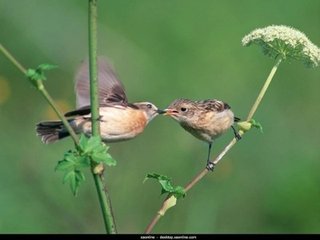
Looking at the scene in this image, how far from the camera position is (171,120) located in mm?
9531

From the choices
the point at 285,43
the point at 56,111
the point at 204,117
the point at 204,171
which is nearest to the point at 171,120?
the point at 204,117

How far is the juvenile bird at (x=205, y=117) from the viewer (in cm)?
594

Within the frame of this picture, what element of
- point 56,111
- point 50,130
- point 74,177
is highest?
point 56,111

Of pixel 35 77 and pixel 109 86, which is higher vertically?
pixel 35 77

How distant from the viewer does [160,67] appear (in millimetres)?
10695

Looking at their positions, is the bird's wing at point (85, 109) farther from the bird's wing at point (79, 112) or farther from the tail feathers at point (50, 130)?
the tail feathers at point (50, 130)

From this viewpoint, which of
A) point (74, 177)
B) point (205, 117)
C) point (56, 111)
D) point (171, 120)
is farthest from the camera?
point (171, 120)

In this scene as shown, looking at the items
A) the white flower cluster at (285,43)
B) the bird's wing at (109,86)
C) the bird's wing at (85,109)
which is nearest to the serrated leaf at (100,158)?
the white flower cluster at (285,43)

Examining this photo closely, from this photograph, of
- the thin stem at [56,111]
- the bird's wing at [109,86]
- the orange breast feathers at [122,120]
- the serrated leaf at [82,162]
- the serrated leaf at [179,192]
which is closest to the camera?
the thin stem at [56,111]

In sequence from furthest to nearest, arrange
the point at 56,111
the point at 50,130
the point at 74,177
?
the point at 50,130, the point at 74,177, the point at 56,111

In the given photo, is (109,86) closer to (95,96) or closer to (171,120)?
(95,96)

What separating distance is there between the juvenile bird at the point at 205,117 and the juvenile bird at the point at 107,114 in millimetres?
357

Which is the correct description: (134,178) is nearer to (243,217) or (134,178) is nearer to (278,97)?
(243,217)

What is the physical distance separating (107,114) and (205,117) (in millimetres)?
1031
